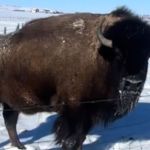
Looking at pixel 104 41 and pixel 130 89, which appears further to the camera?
pixel 130 89

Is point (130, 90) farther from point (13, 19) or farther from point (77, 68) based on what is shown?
point (13, 19)

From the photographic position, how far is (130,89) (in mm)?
7324

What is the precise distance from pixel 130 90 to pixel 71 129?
1074 millimetres

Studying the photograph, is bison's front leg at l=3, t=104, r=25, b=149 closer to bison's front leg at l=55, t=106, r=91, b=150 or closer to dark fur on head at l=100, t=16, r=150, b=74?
bison's front leg at l=55, t=106, r=91, b=150

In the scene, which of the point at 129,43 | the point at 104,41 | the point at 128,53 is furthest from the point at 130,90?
the point at 104,41

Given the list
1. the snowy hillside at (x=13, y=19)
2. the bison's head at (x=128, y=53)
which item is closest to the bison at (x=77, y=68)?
the bison's head at (x=128, y=53)

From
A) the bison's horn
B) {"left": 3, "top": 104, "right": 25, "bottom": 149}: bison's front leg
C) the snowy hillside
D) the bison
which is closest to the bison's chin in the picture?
the bison

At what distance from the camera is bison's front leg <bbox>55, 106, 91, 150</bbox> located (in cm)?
744

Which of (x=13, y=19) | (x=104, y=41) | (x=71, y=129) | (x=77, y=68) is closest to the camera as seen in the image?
(x=104, y=41)

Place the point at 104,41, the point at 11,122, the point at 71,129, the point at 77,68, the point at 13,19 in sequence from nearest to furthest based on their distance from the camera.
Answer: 1. the point at 104,41
2. the point at 77,68
3. the point at 71,129
4. the point at 11,122
5. the point at 13,19

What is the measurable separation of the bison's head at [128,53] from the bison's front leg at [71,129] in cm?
70

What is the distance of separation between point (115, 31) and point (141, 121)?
3.14 meters

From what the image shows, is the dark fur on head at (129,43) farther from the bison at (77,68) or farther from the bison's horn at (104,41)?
the bison's horn at (104,41)

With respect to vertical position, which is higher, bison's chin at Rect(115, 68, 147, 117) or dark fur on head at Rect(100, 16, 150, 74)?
dark fur on head at Rect(100, 16, 150, 74)
